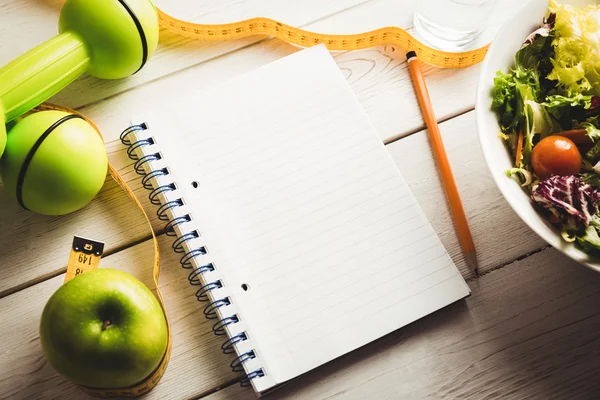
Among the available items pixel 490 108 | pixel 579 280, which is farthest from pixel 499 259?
pixel 490 108

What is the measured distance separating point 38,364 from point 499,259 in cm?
78

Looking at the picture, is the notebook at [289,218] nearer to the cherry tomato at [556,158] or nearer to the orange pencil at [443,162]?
the orange pencil at [443,162]

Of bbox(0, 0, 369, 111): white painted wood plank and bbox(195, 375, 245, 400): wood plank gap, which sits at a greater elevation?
bbox(0, 0, 369, 111): white painted wood plank

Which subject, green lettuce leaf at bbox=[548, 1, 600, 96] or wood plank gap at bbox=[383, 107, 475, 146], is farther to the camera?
wood plank gap at bbox=[383, 107, 475, 146]

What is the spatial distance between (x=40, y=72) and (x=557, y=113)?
2.78 ft

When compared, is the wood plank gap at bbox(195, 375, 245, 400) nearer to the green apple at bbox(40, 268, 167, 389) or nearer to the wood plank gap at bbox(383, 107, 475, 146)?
the green apple at bbox(40, 268, 167, 389)

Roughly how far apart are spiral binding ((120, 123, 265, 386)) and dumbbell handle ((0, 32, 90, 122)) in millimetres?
136

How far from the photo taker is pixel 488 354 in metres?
Answer: 0.91

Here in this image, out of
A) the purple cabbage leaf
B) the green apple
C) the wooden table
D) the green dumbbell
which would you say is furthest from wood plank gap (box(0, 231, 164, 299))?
the purple cabbage leaf

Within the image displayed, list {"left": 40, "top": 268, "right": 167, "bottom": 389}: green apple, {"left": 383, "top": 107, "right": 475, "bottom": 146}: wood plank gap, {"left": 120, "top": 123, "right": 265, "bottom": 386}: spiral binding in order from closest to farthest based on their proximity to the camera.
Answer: {"left": 40, "top": 268, "right": 167, "bottom": 389}: green apple → {"left": 120, "top": 123, "right": 265, "bottom": 386}: spiral binding → {"left": 383, "top": 107, "right": 475, "bottom": 146}: wood plank gap

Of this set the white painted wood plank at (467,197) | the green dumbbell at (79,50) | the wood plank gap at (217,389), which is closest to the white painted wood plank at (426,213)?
the white painted wood plank at (467,197)

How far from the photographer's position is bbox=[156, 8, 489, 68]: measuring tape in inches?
42.2

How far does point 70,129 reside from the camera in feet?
2.91

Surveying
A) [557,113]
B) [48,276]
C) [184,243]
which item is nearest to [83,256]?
[48,276]
